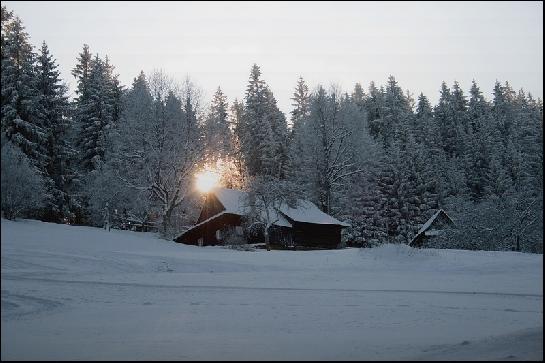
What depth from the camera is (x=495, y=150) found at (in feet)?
218

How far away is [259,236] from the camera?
143 feet

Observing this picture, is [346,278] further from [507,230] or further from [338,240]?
[338,240]

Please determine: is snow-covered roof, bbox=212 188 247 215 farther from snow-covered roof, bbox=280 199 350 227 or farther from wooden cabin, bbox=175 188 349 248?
snow-covered roof, bbox=280 199 350 227

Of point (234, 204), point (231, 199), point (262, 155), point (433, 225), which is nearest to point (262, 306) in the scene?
point (234, 204)

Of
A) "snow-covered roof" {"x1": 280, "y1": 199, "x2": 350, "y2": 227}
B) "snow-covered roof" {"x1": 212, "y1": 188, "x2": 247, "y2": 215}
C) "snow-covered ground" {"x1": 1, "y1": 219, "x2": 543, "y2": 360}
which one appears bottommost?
"snow-covered ground" {"x1": 1, "y1": 219, "x2": 543, "y2": 360}

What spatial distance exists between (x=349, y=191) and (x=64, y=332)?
45919mm

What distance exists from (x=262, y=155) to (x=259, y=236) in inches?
750

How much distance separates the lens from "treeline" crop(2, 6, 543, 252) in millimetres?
33750

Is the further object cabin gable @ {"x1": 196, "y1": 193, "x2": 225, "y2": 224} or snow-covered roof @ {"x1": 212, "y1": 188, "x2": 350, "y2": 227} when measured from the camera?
cabin gable @ {"x1": 196, "y1": 193, "x2": 225, "y2": 224}

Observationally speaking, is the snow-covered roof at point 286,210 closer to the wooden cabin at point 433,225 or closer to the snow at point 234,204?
the snow at point 234,204

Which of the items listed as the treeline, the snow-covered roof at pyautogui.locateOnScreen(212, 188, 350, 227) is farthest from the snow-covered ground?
the snow-covered roof at pyautogui.locateOnScreen(212, 188, 350, 227)

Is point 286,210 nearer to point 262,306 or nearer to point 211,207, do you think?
point 211,207

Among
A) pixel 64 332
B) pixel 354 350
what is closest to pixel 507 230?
pixel 354 350

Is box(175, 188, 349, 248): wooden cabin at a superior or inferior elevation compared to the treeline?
inferior
